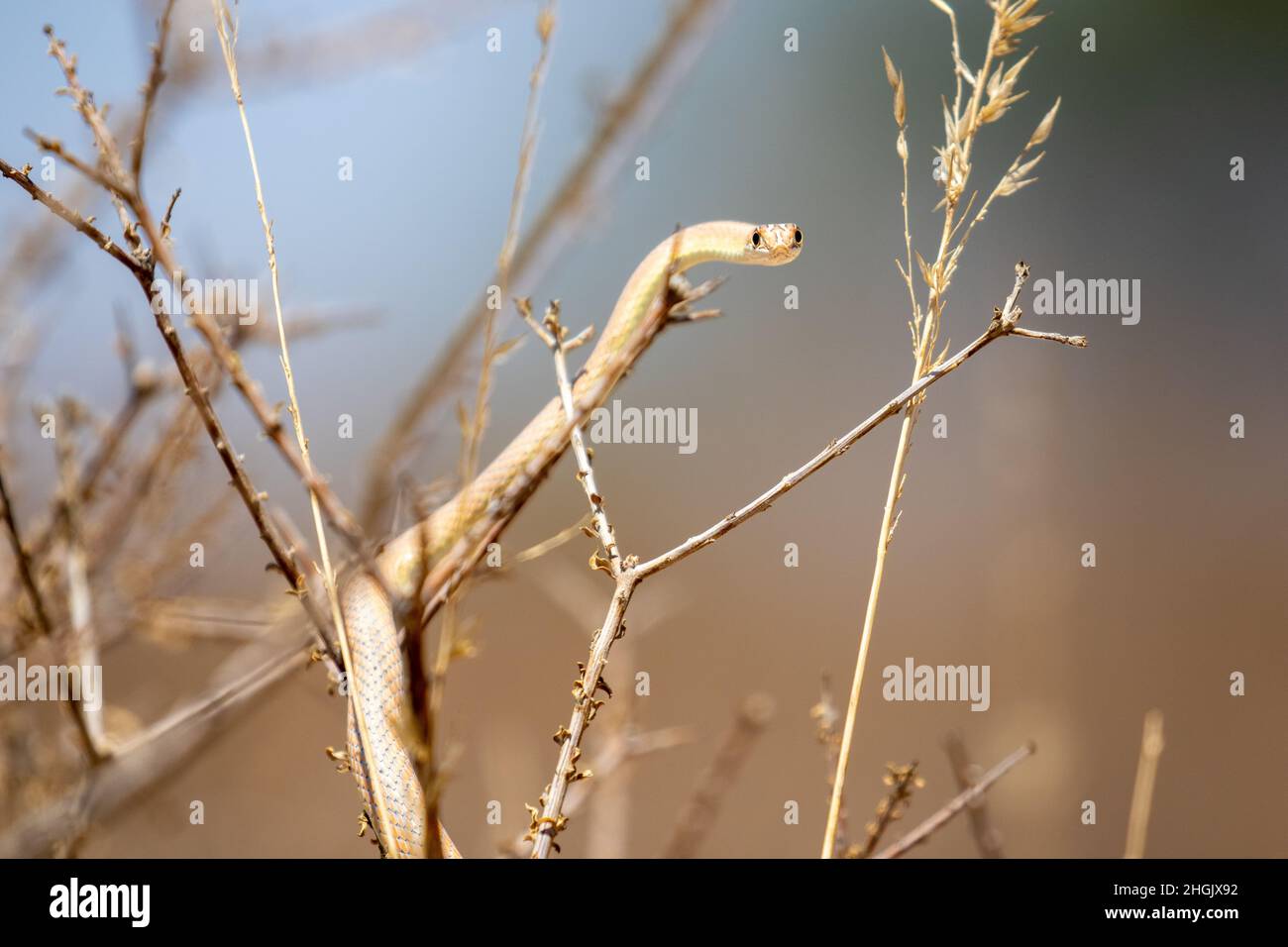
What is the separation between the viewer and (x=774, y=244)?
9.96 ft

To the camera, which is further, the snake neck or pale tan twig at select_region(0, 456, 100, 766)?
the snake neck

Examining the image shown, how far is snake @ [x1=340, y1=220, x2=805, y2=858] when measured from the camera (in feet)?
4.26

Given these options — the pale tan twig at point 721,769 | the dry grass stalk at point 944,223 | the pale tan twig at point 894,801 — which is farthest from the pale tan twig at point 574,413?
the pale tan twig at point 721,769

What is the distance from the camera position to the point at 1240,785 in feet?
26.7

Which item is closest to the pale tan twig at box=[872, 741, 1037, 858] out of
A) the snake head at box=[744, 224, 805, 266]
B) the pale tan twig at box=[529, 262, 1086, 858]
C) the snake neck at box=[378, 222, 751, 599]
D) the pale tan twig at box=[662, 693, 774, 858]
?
the pale tan twig at box=[529, 262, 1086, 858]

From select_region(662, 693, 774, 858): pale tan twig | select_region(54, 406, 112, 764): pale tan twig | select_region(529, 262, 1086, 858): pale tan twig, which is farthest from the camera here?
select_region(662, 693, 774, 858): pale tan twig

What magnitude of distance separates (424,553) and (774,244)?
2.53m

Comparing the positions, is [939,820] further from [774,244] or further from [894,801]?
[774,244]

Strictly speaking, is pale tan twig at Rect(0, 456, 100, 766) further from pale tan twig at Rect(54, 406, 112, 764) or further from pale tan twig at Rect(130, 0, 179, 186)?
pale tan twig at Rect(130, 0, 179, 186)

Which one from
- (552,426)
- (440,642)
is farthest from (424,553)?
(552,426)

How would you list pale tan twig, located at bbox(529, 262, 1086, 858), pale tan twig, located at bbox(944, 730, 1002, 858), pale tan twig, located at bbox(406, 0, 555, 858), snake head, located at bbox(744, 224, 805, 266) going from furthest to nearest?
snake head, located at bbox(744, 224, 805, 266) < pale tan twig, located at bbox(944, 730, 1002, 858) < pale tan twig, located at bbox(529, 262, 1086, 858) < pale tan twig, located at bbox(406, 0, 555, 858)

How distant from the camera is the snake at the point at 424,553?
4.26 feet

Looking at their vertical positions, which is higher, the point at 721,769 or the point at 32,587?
the point at 32,587
